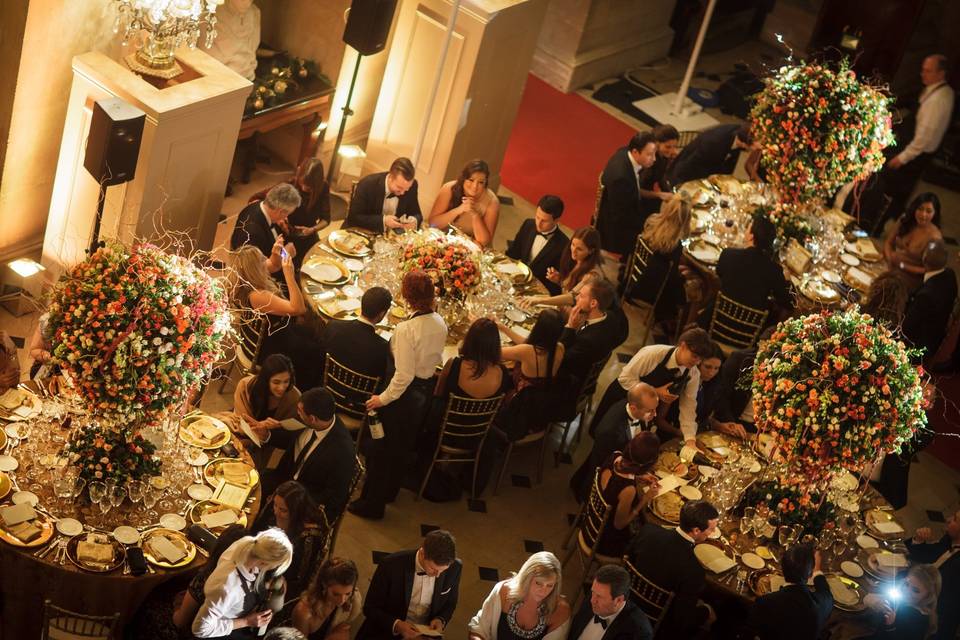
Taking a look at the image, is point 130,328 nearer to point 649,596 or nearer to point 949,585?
point 649,596

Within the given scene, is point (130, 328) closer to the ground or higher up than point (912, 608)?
higher up

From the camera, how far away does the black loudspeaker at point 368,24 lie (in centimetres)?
895

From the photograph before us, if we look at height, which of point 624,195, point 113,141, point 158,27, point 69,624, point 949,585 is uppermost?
point 158,27

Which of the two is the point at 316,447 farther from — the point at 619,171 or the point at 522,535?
the point at 619,171

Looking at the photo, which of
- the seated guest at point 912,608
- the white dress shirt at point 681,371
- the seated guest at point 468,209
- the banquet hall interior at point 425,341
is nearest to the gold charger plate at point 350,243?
the banquet hall interior at point 425,341

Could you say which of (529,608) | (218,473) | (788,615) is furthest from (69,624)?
(788,615)

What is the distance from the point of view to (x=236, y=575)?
17.1 ft

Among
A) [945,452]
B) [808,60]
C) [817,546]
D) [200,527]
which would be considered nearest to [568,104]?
[808,60]

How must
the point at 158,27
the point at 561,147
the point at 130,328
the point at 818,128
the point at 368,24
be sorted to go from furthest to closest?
the point at 561,147 < the point at 368,24 < the point at 818,128 < the point at 158,27 < the point at 130,328

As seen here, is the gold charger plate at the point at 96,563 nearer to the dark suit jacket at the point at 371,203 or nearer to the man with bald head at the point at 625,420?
the man with bald head at the point at 625,420

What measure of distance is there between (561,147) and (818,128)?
407 cm

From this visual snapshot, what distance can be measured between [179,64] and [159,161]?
794 millimetres

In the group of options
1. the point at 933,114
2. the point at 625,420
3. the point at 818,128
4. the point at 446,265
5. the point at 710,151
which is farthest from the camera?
the point at 933,114

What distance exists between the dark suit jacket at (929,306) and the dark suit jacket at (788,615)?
3699 millimetres
